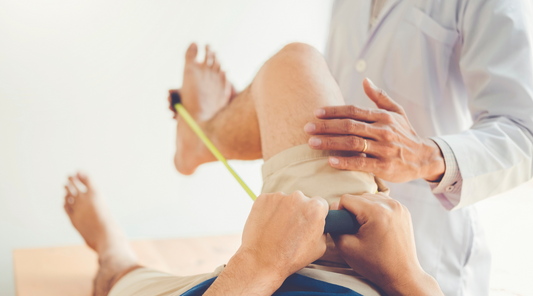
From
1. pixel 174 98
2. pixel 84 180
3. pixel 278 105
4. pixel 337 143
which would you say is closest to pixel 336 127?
pixel 337 143

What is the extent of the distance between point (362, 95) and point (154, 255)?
1.02m

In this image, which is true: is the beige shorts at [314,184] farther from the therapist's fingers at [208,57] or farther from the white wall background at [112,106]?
the white wall background at [112,106]

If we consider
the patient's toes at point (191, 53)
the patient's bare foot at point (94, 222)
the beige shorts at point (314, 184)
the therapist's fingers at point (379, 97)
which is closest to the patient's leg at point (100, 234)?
the patient's bare foot at point (94, 222)

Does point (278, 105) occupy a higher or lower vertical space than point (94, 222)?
higher

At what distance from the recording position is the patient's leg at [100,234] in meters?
1.11

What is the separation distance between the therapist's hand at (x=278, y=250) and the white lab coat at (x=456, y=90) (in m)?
0.43

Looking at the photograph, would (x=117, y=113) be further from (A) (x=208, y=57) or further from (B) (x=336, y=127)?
(B) (x=336, y=127)

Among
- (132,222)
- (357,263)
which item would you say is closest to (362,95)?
(357,263)

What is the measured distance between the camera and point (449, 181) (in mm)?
822

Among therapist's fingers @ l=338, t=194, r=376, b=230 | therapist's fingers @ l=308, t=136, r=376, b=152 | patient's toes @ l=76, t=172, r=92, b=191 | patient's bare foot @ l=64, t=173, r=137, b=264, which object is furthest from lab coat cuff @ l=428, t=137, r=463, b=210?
patient's toes @ l=76, t=172, r=92, b=191

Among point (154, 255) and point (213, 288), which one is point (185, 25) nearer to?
point (154, 255)

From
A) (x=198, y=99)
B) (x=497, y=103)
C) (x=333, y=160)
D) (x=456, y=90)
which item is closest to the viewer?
(x=333, y=160)

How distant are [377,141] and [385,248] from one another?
22cm

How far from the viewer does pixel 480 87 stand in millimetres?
918
